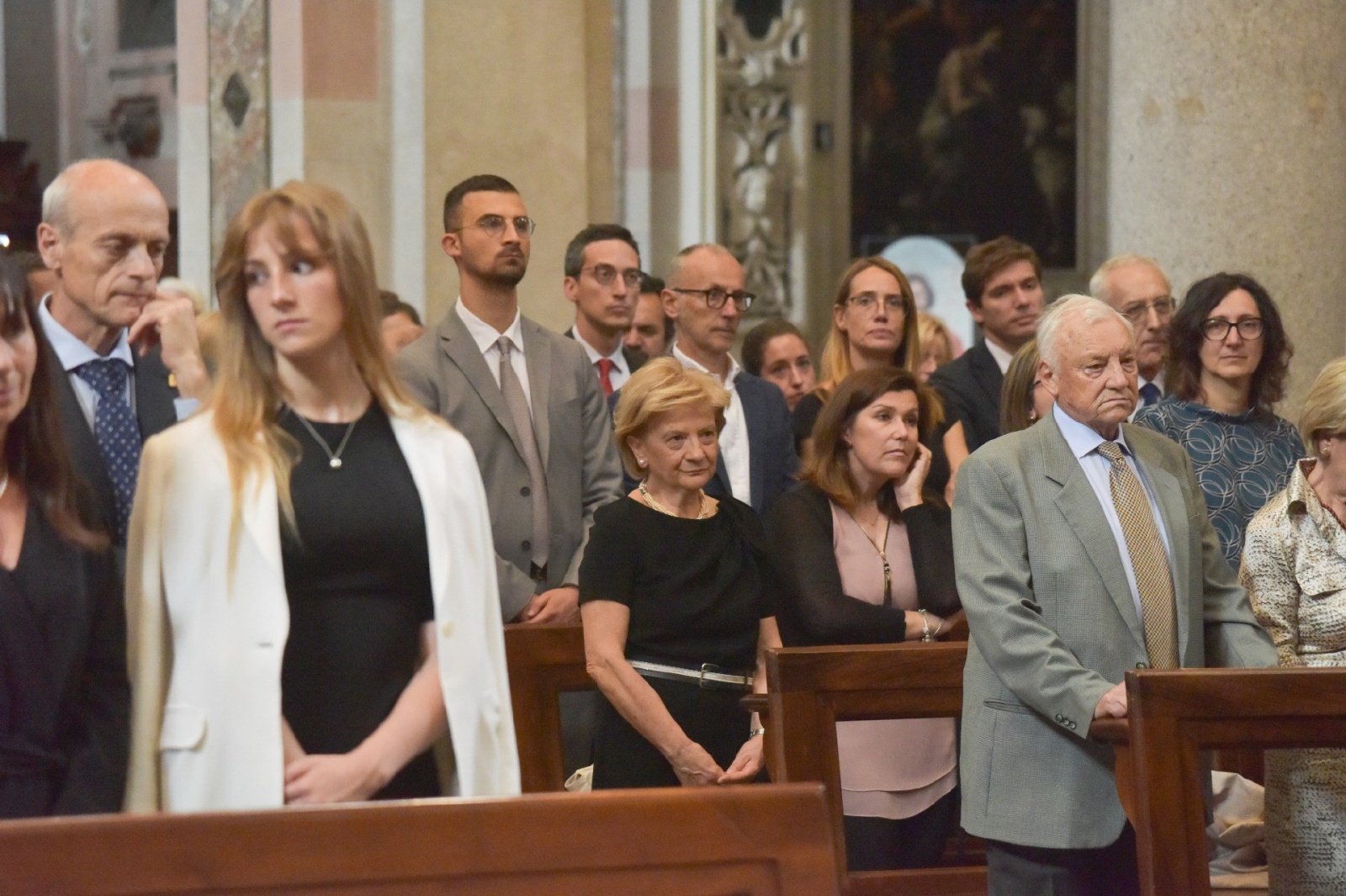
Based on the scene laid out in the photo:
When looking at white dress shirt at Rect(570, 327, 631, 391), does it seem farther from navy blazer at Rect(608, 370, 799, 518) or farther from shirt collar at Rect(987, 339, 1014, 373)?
shirt collar at Rect(987, 339, 1014, 373)

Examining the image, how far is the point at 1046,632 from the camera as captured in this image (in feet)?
12.8

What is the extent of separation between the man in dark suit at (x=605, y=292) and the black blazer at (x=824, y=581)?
150cm

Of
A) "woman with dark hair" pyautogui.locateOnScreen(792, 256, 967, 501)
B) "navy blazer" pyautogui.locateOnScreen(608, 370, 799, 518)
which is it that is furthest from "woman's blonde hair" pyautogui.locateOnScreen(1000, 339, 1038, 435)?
"navy blazer" pyautogui.locateOnScreen(608, 370, 799, 518)

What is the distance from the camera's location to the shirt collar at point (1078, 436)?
160 inches

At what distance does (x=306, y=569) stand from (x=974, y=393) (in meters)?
3.37

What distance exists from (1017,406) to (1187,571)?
3.74 feet

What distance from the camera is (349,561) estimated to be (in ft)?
→ 9.09

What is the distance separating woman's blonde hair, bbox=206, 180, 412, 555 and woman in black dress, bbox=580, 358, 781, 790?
144 centimetres

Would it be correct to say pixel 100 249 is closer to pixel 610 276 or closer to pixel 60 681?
pixel 60 681

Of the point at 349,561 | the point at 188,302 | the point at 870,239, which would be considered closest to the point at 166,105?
the point at 870,239

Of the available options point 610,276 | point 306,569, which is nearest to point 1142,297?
point 610,276

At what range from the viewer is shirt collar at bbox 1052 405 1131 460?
13.4 ft

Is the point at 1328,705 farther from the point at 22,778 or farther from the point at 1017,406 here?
the point at 22,778

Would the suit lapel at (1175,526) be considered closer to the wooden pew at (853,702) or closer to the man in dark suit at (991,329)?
the wooden pew at (853,702)
